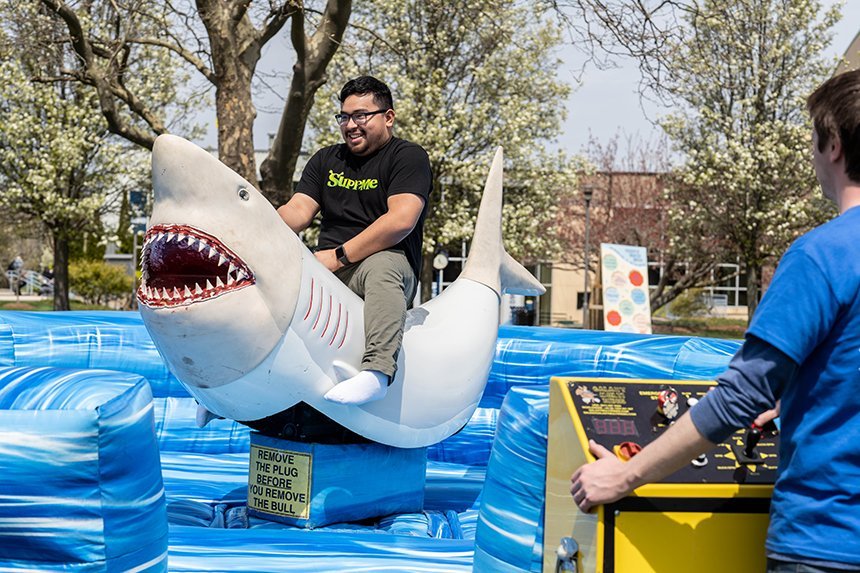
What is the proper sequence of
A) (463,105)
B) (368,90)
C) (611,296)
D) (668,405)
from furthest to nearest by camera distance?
(463,105)
(611,296)
(368,90)
(668,405)

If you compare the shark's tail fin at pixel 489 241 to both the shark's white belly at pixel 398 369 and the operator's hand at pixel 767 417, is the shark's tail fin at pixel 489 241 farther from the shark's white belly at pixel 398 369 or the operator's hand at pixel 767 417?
the operator's hand at pixel 767 417

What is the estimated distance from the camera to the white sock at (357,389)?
2803mm

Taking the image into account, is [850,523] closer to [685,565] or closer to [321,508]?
[685,565]

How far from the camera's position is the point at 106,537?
5.69ft

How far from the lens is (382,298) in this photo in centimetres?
302

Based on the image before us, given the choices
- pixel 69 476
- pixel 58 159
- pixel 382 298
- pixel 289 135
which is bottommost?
pixel 69 476

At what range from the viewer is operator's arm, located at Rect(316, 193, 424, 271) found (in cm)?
311

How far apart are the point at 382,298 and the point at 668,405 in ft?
4.47

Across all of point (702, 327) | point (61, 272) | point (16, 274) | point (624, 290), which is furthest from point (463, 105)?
point (16, 274)

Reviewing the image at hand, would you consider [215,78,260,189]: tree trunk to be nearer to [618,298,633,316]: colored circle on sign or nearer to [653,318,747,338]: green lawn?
[618,298,633,316]: colored circle on sign

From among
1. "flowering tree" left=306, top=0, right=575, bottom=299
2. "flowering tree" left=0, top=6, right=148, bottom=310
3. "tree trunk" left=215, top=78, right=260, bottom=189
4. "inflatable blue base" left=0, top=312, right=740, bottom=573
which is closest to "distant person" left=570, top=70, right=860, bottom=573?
"inflatable blue base" left=0, top=312, right=740, bottom=573

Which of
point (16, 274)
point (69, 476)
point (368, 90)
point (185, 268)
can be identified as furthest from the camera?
point (16, 274)

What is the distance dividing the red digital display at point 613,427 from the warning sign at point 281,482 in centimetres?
151

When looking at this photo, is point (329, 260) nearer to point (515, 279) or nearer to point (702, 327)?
point (515, 279)
